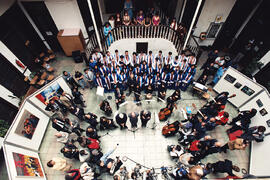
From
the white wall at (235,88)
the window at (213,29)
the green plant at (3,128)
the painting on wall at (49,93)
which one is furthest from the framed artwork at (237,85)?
the green plant at (3,128)

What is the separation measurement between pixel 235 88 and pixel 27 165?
9.53m

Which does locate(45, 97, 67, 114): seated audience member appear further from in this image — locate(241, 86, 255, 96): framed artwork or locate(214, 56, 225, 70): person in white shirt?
locate(241, 86, 255, 96): framed artwork

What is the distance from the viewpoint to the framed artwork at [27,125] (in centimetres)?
543

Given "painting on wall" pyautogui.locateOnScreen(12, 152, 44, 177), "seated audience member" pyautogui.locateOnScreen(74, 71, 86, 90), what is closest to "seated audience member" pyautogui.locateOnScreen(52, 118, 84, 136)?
"painting on wall" pyautogui.locateOnScreen(12, 152, 44, 177)

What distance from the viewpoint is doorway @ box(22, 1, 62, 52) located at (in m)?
8.09

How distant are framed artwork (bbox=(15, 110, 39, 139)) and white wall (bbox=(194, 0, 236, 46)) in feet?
34.7

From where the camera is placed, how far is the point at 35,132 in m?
6.11

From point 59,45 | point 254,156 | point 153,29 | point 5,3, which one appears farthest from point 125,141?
point 5,3

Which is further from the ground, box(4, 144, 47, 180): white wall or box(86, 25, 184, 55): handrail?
box(86, 25, 184, 55): handrail

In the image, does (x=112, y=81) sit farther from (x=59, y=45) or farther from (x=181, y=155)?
(x=59, y=45)

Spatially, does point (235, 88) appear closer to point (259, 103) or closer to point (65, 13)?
point (259, 103)

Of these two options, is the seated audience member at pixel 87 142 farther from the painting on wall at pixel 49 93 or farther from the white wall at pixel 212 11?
the white wall at pixel 212 11

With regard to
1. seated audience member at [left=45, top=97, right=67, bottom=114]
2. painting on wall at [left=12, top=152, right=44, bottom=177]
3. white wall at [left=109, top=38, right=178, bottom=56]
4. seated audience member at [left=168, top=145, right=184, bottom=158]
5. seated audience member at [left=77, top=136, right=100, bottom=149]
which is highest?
white wall at [left=109, top=38, right=178, bottom=56]

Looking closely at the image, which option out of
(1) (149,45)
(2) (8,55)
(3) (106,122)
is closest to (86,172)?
(3) (106,122)
